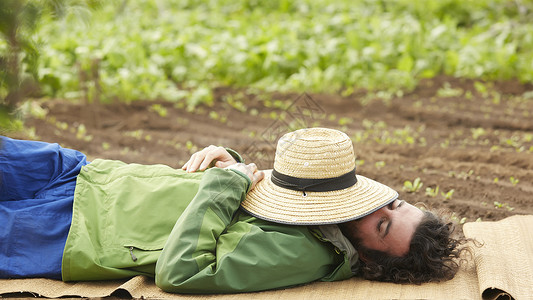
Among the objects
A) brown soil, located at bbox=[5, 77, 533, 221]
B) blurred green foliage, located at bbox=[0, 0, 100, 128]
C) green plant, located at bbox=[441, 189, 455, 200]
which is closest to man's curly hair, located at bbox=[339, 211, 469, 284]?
brown soil, located at bbox=[5, 77, 533, 221]

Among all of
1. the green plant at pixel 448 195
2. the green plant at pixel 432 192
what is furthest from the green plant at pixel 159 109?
the green plant at pixel 448 195

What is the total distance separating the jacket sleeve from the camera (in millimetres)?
2689

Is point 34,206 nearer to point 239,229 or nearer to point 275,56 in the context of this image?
point 239,229

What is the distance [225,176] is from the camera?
2.91 m

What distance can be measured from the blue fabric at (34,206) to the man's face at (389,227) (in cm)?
144

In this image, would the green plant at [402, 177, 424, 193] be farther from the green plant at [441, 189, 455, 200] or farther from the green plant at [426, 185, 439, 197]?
the green plant at [441, 189, 455, 200]

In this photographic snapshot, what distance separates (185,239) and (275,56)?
5.67 m

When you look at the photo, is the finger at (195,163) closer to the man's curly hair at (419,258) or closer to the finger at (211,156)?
the finger at (211,156)

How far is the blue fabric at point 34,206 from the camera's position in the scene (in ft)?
9.79

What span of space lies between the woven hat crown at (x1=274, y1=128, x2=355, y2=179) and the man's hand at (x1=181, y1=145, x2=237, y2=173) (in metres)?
0.40

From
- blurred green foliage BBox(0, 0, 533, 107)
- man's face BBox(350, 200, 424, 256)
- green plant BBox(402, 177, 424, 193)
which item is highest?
man's face BBox(350, 200, 424, 256)

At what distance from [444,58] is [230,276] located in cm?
638

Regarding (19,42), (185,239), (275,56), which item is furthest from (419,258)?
(275,56)

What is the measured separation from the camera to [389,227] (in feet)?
9.53
